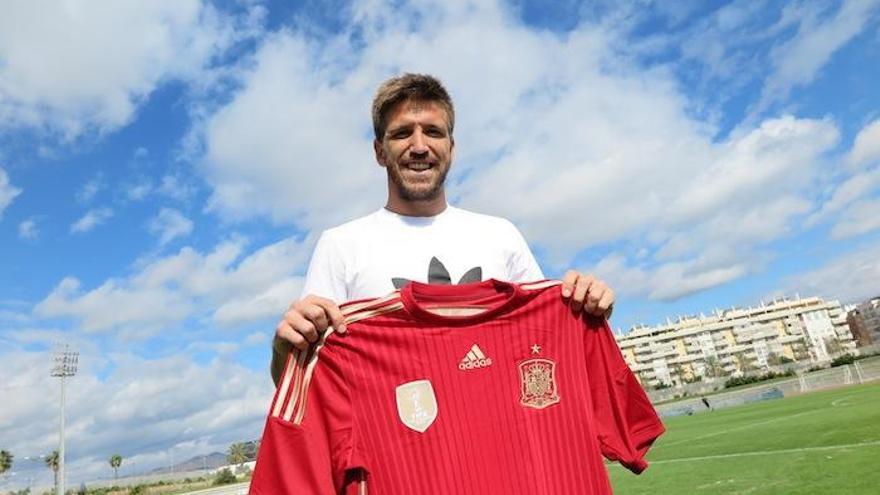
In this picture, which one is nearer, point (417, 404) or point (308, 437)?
point (308, 437)

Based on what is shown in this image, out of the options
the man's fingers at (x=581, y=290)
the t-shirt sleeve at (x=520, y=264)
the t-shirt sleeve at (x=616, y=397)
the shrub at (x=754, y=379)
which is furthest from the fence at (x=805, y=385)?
the man's fingers at (x=581, y=290)

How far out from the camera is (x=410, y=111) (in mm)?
2408

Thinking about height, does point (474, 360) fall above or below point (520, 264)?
below

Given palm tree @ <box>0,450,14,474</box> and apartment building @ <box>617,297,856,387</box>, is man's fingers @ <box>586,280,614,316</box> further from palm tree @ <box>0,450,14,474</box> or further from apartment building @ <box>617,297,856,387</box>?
apartment building @ <box>617,297,856,387</box>

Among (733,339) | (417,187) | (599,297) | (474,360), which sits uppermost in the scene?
(733,339)

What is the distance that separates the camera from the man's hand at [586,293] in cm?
236

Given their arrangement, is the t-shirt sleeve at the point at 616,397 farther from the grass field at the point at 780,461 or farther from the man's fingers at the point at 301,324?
the grass field at the point at 780,461

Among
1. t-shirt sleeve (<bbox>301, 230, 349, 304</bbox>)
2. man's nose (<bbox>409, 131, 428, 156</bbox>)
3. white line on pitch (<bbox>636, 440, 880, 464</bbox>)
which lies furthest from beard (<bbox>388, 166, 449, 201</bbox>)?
white line on pitch (<bbox>636, 440, 880, 464</bbox>)

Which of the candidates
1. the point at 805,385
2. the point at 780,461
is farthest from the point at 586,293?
the point at 805,385

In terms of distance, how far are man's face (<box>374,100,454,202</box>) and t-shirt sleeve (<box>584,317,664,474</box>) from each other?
889 millimetres

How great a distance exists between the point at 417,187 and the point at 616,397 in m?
1.20

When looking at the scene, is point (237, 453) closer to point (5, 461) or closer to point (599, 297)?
point (5, 461)

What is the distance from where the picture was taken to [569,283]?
238 cm

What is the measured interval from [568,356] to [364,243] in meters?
0.94
